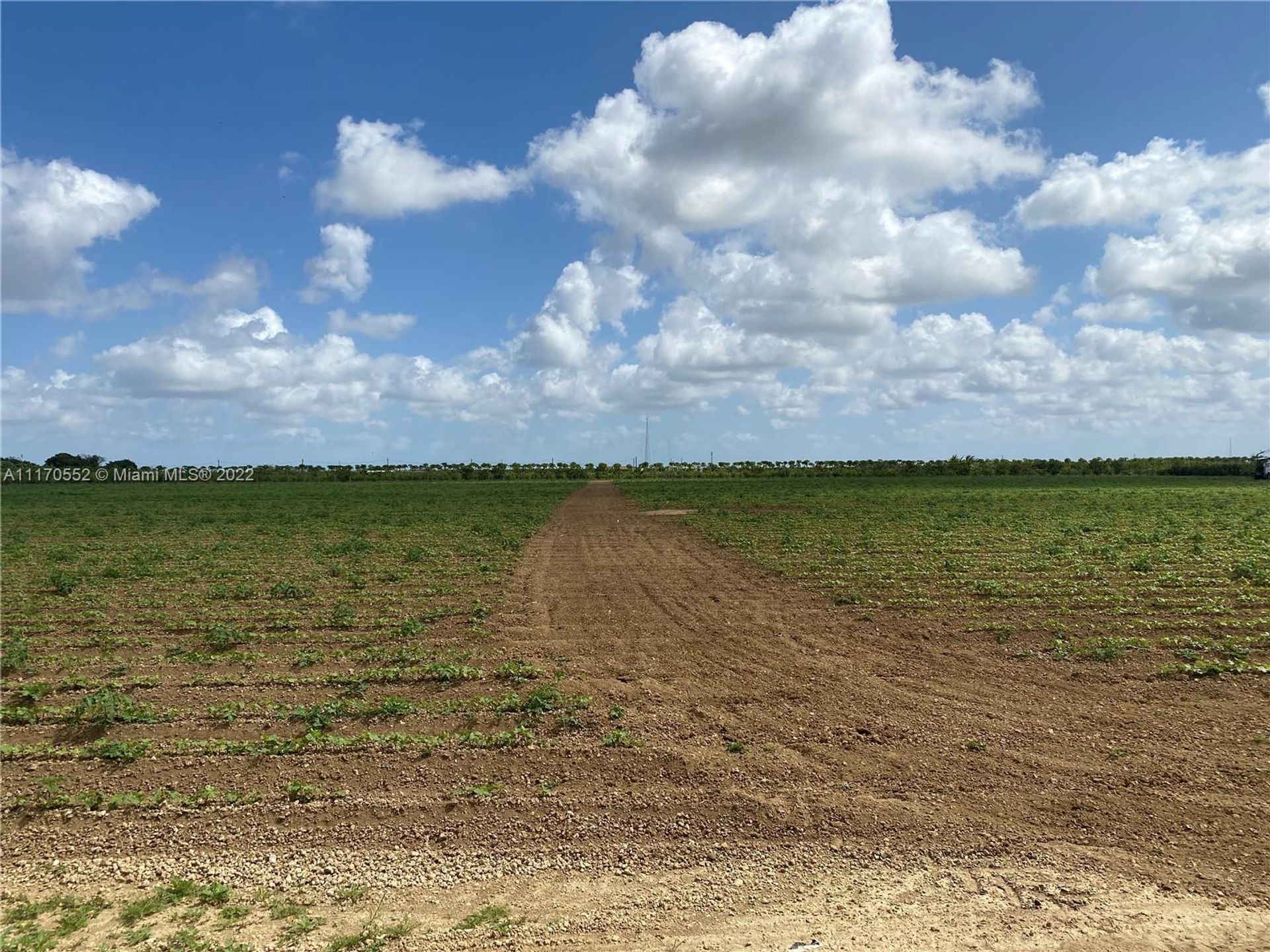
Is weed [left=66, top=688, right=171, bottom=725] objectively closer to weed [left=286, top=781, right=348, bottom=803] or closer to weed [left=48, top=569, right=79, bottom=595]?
weed [left=286, top=781, right=348, bottom=803]

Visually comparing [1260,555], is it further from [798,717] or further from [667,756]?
[667,756]

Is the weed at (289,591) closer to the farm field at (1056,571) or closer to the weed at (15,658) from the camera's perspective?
the weed at (15,658)

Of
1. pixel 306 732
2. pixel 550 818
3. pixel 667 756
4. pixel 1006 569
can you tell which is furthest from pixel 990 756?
pixel 1006 569

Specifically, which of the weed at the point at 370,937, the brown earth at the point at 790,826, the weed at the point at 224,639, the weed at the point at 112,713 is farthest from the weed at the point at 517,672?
the weed at the point at 370,937

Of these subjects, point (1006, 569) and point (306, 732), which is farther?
point (1006, 569)

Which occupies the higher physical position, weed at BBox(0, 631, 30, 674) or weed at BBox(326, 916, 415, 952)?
weed at BBox(0, 631, 30, 674)

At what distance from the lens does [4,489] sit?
3625 inches

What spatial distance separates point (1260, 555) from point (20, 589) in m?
34.0

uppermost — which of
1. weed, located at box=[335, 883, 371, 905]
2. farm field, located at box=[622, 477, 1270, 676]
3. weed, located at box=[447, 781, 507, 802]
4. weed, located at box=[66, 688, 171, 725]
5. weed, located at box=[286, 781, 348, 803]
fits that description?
farm field, located at box=[622, 477, 1270, 676]

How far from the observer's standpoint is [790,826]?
671 cm

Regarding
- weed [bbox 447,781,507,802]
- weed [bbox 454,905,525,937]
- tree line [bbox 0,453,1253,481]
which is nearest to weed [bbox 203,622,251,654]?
weed [bbox 447,781,507,802]

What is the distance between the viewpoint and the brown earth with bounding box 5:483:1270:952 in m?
5.46

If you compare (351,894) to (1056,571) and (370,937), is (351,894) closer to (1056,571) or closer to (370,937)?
(370,937)

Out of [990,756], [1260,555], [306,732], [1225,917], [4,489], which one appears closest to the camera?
[1225,917]
